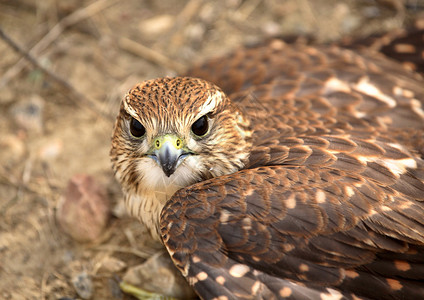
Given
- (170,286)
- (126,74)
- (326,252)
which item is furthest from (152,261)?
(126,74)

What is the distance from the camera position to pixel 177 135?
10.3ft

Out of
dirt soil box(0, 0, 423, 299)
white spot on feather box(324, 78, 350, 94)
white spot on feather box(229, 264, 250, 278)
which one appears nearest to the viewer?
white spot on feather box(229, 264, 250, 278)

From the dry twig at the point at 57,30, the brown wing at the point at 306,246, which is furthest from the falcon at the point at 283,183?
the dry twig at the point at 57,30

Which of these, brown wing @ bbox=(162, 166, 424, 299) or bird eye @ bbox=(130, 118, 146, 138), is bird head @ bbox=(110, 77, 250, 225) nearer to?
bird eye @ bbox=(130, 118, 146, 138)

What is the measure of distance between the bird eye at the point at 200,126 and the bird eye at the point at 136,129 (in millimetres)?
299

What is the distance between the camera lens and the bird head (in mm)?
3133

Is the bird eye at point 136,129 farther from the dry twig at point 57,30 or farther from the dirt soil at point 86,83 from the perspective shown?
the dry twig at point 57,30

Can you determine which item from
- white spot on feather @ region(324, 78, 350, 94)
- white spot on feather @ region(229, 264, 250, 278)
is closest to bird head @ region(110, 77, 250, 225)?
white spot on feather @ region(229, 264, 250, 278)

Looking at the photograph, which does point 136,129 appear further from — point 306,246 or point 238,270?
point 306,246

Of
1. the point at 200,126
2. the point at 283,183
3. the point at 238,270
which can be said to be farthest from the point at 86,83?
the point at 238,270

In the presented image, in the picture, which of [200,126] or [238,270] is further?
[200,126]

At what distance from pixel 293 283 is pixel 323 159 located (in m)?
0.72

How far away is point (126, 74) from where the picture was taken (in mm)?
5434

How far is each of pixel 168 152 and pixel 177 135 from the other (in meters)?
0.13
